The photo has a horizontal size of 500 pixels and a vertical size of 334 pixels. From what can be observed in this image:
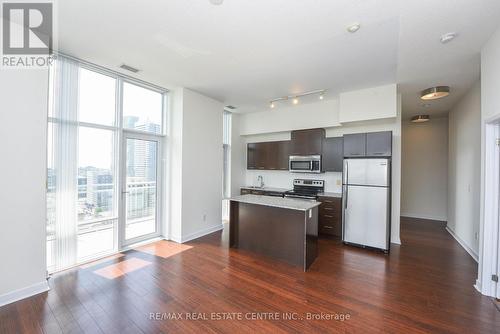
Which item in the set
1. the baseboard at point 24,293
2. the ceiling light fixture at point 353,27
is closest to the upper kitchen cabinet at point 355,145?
the ceiling light fixture at point 353,27

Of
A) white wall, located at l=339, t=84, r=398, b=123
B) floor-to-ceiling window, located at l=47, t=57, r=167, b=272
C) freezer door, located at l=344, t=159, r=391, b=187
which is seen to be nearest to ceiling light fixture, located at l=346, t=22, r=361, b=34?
white wall, located at l=339, t=84, r=398, b=123

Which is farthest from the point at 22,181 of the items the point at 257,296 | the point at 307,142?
the point at 307,142

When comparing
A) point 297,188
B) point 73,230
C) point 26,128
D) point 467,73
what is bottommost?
point 73,230

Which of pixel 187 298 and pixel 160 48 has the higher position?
pixel 160 48

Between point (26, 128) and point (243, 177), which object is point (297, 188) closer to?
point (243, 177)

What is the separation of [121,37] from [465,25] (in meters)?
3.97

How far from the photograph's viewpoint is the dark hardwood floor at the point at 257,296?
78.9 inches

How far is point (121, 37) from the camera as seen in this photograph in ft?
8.44

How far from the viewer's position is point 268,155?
598 cm

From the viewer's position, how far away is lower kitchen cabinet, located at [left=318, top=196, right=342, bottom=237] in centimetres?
445

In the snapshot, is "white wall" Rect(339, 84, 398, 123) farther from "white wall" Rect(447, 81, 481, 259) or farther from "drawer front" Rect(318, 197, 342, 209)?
"drawer front" Rect(318, 197, 342, 209)

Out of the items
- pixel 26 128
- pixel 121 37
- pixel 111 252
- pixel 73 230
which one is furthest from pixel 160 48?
pixel 111 252

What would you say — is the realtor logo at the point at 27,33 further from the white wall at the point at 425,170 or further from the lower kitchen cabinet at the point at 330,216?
the white wall at the point at 425,170

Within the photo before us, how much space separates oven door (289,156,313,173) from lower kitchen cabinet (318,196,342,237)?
0.86 meters
